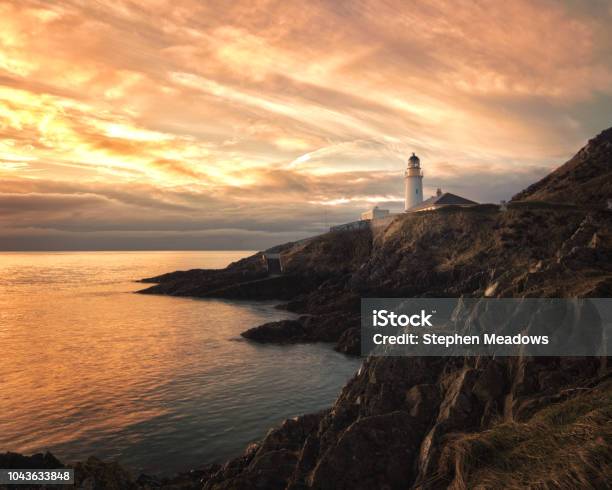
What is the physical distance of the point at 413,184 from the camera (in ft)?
320

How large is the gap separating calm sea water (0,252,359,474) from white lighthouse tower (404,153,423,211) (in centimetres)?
5976

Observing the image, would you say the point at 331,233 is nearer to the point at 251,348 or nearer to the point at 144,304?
the point at 144,304

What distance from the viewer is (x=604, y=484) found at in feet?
16.8

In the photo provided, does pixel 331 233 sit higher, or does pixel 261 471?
pixel 331 233

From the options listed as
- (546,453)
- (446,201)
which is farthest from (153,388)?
(446,201)

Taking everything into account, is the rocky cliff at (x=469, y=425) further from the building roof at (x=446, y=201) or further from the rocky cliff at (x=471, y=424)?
the building roof at (x=446, y=201)

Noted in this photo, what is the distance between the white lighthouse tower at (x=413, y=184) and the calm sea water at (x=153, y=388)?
196ft

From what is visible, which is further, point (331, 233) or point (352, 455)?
point (331, 233)

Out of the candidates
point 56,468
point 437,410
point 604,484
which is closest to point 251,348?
point 56,468

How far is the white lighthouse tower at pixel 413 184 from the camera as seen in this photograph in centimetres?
9719

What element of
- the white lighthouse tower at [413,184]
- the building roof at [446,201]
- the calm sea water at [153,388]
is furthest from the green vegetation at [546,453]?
the white lighthouse tower at [413,184]

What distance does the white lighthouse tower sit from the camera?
97.2m

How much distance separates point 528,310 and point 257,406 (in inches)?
618

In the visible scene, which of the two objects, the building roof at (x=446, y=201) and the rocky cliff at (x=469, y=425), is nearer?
the rocky cliff at (x=469, y=425)
